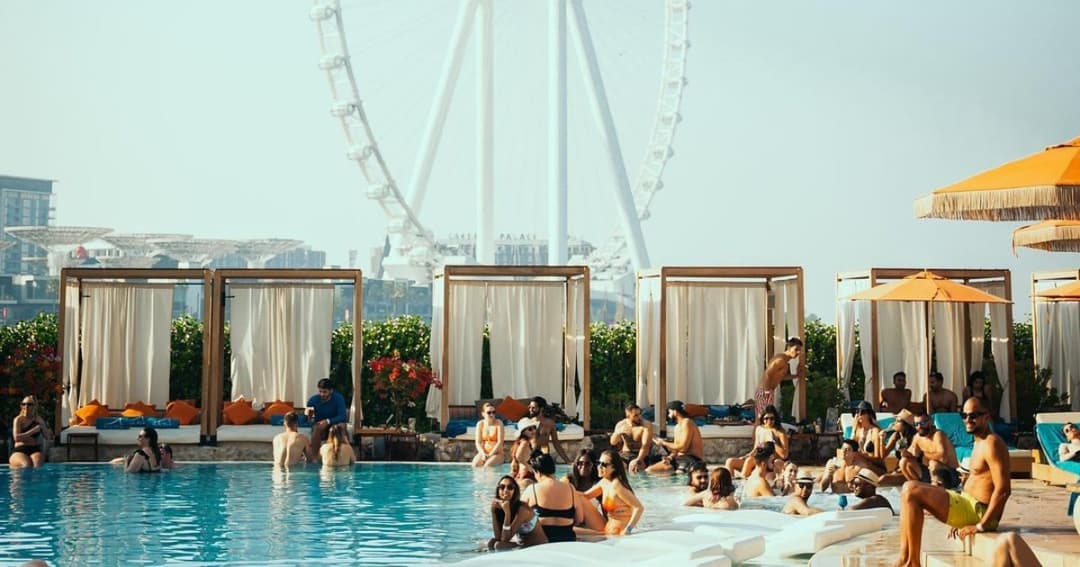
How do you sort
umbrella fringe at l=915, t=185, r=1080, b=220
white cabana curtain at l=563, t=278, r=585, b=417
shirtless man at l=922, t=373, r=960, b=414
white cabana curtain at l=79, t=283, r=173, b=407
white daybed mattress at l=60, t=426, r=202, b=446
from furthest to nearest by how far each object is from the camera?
white cabana curtain at l=563, t=278, r=585, b=417 < shirtless man at l=922, t=373, r=960, b=414 < white cabana curtain at l=79, t=283, r=173, b=407 < white daybed mattress at l=60, t=426, r=202, b=446 < umbrella fringe at l=915, t=185, r=1080, b=220

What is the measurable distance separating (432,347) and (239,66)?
3871cm

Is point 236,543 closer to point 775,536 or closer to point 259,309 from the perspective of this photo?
point 775,536

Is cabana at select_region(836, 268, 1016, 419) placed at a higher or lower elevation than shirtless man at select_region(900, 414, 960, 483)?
higher

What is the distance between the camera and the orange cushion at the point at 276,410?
14359 millimetres

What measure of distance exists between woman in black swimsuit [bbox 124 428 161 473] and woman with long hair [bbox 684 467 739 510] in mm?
5376

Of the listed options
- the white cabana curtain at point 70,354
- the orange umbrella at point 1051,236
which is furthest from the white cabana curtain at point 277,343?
the orange umbrella at point 1051,236

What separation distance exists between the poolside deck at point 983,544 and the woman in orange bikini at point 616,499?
4.70ft

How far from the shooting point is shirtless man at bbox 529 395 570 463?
527 inches

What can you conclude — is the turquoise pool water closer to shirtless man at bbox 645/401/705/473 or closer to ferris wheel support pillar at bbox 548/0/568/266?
shirtless man at bbox 645/401/705/473

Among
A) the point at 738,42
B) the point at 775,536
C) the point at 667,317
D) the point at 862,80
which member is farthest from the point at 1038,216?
the point at 862,80

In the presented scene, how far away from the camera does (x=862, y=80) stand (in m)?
39.6

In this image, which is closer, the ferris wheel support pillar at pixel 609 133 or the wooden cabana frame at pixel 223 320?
the wooden cabana frame at pixel 223 320

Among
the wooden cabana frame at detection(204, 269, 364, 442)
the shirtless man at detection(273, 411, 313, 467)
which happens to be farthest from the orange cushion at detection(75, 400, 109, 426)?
the shirtless man at detection(273, 411, 313, 467)

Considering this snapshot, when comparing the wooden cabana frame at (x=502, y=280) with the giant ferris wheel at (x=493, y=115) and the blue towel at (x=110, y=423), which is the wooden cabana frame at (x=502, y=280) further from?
the giant ferris wheel at (x=493, y=115)
